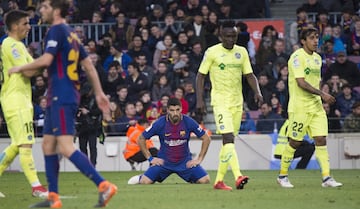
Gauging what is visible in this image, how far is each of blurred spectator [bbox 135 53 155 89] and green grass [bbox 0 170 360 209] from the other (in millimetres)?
9107

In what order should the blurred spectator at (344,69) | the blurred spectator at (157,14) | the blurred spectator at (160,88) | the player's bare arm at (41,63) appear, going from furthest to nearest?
the blurred spectator at (157,14), the blurred spectator at (344,69), the blurred spectator at (160,88), the player's bare arm at (41,63)

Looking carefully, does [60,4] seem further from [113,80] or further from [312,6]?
[312,6]

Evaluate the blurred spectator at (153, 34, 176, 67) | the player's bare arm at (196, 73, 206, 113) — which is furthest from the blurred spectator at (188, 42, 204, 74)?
the player's bare arm at (196, 73, 206, 113)

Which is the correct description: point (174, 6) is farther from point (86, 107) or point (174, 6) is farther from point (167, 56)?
point (86, 107)

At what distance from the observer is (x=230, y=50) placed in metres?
15.9

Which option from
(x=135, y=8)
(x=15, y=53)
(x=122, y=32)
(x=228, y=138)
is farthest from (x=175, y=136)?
(x=135, y=8)

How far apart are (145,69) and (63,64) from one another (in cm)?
1531

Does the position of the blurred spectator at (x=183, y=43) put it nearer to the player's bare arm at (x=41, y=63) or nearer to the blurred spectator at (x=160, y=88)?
the blurred spectator at (x=160, y=88)

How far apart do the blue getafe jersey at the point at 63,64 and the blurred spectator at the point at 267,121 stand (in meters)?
14.1

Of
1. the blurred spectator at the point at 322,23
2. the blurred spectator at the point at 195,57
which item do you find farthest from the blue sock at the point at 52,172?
the blurred spectator at the point at 322,23

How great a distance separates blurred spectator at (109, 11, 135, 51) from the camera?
1128 inches

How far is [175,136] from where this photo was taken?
17.5m

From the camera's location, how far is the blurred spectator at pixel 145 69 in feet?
88.5

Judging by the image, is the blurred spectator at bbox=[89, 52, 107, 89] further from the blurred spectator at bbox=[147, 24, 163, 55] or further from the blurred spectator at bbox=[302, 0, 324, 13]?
the blurred spectator at bbox=[302, 0, 324, 13]
